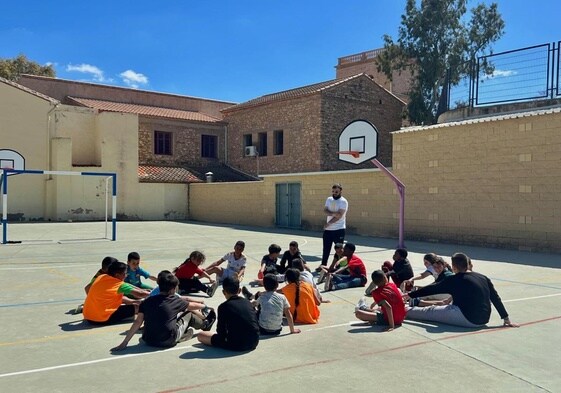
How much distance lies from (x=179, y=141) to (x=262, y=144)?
5716 mm

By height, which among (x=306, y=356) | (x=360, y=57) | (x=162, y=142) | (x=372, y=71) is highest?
(x=360, y=57)

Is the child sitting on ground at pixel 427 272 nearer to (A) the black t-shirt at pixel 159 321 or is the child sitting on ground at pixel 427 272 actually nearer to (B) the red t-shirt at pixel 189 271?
(B) the red t-shirt at pixel 189 271

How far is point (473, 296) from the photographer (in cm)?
614

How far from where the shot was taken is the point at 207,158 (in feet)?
116

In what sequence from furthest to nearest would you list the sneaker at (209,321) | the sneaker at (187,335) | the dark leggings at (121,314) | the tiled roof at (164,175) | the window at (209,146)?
1. the window at (209,146)
2. the tiled roof at (164,175)
3. the dark leggings at (121,314)
4. the sneaker at (209,321)
5. the sneaker at (187,335)

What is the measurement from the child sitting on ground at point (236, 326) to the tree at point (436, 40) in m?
30.8

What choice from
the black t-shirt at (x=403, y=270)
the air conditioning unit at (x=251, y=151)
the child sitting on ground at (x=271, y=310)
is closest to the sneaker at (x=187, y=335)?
the child sitting on ground at (x=271, y=310)

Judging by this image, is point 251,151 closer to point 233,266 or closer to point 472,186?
point 472,186

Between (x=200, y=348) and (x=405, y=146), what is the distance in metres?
14.3

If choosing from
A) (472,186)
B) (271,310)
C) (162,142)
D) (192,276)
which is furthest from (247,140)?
(271,310)

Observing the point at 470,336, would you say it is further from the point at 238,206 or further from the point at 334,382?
the point at 238,206

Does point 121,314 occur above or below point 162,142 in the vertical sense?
below

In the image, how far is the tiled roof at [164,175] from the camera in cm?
3089

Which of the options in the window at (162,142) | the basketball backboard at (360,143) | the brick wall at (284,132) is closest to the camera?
the basketball backboard at (360,143)
